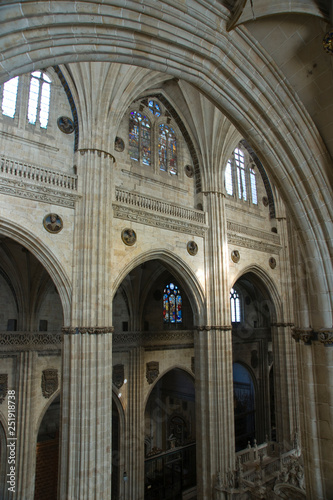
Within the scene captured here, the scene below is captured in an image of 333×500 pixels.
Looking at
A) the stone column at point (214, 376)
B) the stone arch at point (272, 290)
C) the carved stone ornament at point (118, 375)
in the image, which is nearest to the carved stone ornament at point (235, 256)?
the stone column at point (214, 376)

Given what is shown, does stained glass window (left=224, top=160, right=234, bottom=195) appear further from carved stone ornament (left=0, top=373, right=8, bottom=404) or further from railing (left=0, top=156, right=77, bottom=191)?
carved stone ornament (left=0, top=373, right=8, bottom=404)

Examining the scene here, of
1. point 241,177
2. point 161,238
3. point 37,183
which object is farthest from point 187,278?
→ point 241,177

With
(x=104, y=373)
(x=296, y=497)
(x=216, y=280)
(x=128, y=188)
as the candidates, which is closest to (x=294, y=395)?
(x=216, y=280)

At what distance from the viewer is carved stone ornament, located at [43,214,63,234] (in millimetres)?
9430

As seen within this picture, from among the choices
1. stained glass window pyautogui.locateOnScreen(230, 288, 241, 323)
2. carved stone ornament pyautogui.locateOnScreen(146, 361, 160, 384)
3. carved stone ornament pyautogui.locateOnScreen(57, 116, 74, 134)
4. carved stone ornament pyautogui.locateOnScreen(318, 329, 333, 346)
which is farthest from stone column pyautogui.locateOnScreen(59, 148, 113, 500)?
stained glass window pyautogui.locateOnScreen(230, 288, 241, 323)

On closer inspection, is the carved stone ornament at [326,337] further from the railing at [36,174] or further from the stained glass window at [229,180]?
the stained glass window at [229,180]

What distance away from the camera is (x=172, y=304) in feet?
61.0

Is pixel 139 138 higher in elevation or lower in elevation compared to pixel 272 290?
higher

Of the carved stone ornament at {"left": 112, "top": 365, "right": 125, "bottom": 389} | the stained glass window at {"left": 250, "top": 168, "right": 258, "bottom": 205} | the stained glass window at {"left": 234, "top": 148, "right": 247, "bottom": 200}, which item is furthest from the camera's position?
the stained glass window at {"left": 250, "top": 168, "right": 258, "bottom": 205}

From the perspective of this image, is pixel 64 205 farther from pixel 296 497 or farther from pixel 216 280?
pixel 296 497

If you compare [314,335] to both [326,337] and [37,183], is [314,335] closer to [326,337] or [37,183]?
[326,337]

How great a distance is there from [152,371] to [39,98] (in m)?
11.9

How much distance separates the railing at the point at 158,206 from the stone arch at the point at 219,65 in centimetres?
563

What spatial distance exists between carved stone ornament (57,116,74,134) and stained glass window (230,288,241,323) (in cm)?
1451
